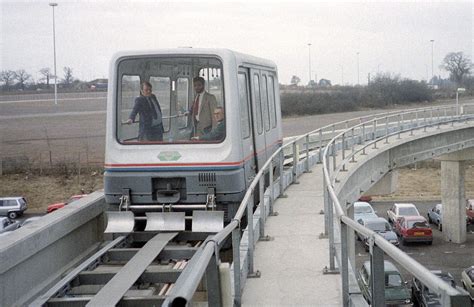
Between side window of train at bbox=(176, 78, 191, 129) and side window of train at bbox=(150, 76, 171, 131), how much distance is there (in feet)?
0.50

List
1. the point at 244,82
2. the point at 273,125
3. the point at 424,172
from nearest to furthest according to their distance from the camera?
the point at 244,82 < the point at 273,125 < the point at 424,172

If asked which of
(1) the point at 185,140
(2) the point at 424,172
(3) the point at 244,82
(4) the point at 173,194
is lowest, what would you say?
(2) the point at 424,172

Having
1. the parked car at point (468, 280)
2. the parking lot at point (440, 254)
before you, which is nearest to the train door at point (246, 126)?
A: the parked car at point (468, 280)

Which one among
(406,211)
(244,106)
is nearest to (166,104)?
(244,106)

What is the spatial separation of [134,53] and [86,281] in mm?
3668

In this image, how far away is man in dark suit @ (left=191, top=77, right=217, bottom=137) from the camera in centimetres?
1085

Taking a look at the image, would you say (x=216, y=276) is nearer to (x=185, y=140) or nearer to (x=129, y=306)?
(x=129, y=306)

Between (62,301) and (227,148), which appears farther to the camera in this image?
(227,148)

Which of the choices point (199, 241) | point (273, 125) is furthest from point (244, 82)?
point (273, 125)

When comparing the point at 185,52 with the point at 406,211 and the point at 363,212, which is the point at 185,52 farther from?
the point at 406,211

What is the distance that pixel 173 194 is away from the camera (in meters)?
10.7

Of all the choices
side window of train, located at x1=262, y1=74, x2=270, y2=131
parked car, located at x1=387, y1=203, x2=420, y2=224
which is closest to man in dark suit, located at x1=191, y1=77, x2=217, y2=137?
side window of train, located at x1=262, y1=74, x2=270, y2=131

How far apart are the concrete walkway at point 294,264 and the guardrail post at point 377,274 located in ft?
8.12

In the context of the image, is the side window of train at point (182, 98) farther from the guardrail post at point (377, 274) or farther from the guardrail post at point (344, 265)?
the guardrail post at point (377, 274)
